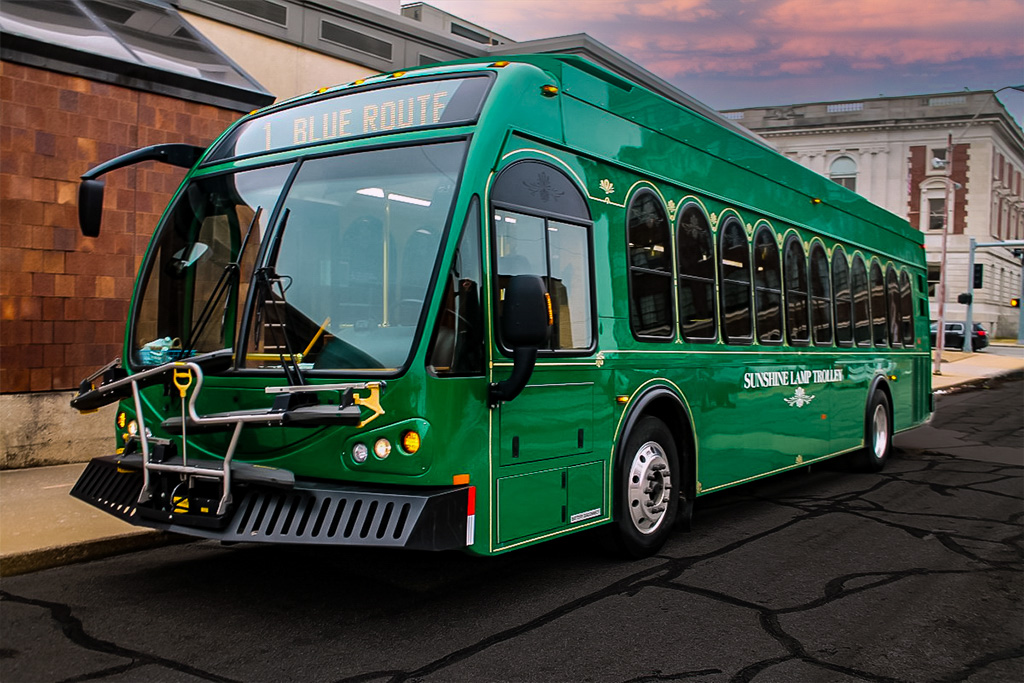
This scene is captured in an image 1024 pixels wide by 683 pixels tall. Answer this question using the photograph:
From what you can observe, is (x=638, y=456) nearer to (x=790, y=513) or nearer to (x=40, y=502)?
(x=790, y=513)

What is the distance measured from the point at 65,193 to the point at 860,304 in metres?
8.68

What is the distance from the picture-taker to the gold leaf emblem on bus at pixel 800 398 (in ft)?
27.8

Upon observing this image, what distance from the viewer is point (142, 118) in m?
9.70

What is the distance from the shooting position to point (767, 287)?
8.08 meters

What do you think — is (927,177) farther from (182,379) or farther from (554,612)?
(182,379)

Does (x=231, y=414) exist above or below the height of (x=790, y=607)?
above

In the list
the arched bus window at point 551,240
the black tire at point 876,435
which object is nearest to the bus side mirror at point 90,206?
the arched bus window at point 551,240

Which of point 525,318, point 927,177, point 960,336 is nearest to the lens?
point 525,318

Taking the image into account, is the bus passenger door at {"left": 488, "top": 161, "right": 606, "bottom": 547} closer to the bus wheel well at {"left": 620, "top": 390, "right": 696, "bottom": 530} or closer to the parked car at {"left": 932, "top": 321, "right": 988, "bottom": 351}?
the bus wheel well at {"left": 620, "top": 390, "right": 696, "bottom": 530}

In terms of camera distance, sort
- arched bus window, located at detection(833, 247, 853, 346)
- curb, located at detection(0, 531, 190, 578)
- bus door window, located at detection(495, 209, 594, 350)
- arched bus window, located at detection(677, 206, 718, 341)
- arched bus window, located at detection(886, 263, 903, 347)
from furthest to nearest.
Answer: arched bus window, located at detection(886, 263, 903, 347)
arched bus window, located at detection(833, 247, 853, 346)
arched bus window, located at detection(677, 206, 718, 341)
curb, located at detection(0, 531, 190, 578)
bus door window, located at detection(495, 209, 594, 350)

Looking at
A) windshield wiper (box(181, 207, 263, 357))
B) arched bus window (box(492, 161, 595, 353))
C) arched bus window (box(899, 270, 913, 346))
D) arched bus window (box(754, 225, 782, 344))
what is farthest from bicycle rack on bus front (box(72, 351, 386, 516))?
arched bus window (box(899, 270, 913, 346))

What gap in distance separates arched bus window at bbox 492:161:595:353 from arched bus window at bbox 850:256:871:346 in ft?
18.8

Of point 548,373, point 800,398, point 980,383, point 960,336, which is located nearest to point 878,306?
point 800,398

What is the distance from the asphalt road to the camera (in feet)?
13.8
